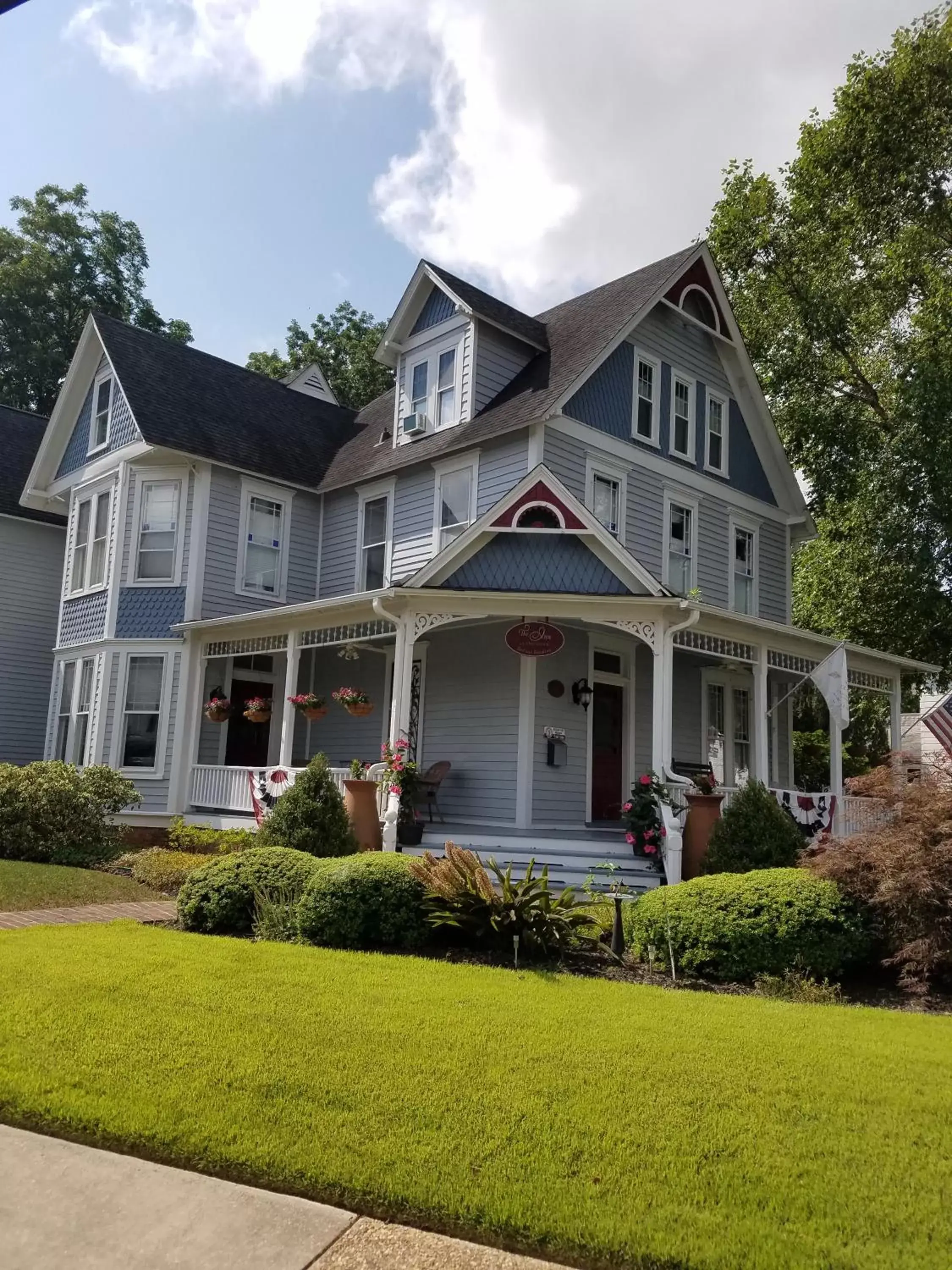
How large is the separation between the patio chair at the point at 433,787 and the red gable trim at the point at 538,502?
380 cm

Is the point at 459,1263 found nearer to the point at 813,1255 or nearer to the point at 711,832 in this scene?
the point at 813,1255

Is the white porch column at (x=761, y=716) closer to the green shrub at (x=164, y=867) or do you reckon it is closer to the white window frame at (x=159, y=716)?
the green shrub at (x=164, y=867)

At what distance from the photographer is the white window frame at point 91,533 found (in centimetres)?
1855

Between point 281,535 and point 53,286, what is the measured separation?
23.0 meters

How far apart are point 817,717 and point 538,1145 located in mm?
23923

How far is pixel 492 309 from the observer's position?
1736 centimetres

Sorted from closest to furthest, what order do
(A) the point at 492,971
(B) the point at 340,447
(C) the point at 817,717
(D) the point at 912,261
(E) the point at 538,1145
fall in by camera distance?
(E) the point at 538,1145 < (A) the point at 492,971 < (B) the point at 340,447 < (D) the point at 912,261 < (C) the point at 817,717

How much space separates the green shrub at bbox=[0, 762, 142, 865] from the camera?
46.4 ft

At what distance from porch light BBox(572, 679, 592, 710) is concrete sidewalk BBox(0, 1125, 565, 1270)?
1175 centimetres

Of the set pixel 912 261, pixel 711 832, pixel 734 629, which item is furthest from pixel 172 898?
pixel 912 261

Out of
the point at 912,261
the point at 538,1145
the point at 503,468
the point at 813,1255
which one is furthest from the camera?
the point at 912,261

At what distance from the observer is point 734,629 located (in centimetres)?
1414

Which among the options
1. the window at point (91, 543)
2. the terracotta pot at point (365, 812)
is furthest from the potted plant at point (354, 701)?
the window at point (91, 543)

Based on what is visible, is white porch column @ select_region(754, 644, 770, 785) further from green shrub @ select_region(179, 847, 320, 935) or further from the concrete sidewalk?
the concrete sidewalk
